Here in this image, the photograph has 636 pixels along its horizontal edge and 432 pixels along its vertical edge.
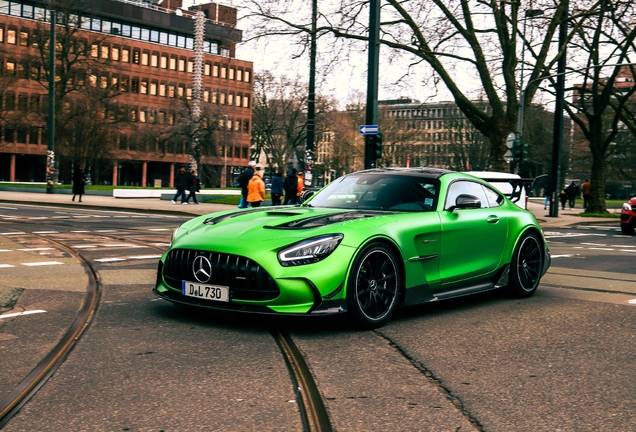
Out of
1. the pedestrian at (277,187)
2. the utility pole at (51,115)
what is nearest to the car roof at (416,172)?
the pedestrian at (277,187)

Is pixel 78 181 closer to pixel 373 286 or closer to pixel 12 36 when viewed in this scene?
pixel 373 286

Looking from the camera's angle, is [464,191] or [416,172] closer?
[416,172]

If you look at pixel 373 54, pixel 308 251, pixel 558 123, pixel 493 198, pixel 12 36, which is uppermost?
pixel 12 36

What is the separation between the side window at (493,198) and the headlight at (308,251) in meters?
2.79

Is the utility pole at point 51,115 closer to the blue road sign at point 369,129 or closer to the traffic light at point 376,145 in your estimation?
the traffic light at point 376,145

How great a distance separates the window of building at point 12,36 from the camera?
3044 inches

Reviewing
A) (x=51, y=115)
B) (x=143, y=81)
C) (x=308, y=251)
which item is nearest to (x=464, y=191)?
(x=308, y=251)

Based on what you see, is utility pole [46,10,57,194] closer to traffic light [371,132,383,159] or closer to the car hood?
traffic light [371,132,383,159]

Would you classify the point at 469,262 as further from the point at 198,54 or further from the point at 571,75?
the point at 198,54

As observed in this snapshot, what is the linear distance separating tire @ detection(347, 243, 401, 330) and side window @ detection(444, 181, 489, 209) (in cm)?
131

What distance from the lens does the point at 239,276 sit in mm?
6254

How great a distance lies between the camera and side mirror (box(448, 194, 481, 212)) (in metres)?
7.80

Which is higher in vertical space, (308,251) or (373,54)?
(373,54)

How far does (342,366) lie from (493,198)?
13.0 feet
